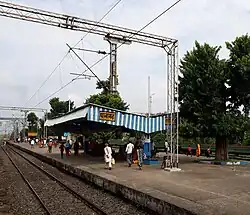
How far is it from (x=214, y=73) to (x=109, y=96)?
16.6 m

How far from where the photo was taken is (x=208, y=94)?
63.9 feet

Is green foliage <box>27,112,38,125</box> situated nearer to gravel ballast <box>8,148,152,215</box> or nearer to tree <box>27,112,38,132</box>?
tree <box>27,112,38,132</box>

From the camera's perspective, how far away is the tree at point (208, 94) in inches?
760

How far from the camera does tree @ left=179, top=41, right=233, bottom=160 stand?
19312mm

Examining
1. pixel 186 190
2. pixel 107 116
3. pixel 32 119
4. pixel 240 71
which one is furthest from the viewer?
pixel 32 119

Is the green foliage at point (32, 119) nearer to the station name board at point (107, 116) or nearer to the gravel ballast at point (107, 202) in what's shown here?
the station name board at point (107, 116)

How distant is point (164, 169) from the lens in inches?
666

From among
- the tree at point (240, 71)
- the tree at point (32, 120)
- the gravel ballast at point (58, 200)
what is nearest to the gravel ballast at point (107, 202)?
the gravel ballast at point (58, 200)

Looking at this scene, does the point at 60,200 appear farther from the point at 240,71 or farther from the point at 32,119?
the point at 32,119

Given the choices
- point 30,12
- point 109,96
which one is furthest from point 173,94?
point 109,96

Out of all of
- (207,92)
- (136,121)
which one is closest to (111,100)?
(136,121)

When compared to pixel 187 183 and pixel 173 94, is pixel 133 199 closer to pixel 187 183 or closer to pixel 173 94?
A: pixel 187 183

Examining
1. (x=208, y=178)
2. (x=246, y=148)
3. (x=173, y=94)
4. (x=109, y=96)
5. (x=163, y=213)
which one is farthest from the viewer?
(x=109, y=96)

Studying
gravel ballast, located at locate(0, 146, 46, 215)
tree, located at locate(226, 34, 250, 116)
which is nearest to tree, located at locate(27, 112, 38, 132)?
tree, located at locate(226, 34, 250, 116)
